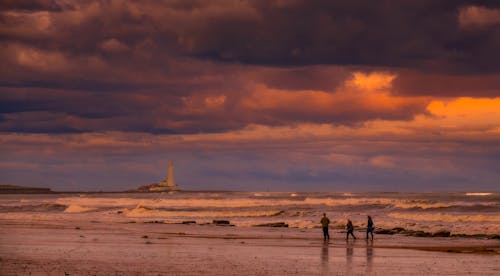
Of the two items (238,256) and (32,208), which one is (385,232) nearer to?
(238,256)

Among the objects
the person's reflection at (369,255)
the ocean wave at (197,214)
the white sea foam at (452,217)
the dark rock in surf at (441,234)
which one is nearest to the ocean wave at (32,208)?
the ocean wave at (197,214)

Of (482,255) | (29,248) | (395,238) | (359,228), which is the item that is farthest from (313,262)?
(359,228)

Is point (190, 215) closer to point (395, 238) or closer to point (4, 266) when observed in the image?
point (395, 238)

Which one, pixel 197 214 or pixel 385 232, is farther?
pixel 197 214

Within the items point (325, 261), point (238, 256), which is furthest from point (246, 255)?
point (325, 261)

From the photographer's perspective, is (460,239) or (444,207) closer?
(460,239)

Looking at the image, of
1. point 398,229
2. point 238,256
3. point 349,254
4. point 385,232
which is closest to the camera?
point 238,256

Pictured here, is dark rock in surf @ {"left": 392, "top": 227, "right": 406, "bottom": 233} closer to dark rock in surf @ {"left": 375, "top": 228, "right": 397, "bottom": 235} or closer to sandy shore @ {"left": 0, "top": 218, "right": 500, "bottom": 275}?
dark rock in surf @ {"left": 375, "top": 228, "right": 397, "bottom": 235}

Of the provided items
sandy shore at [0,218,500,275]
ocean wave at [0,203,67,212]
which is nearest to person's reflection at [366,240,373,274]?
sandy shore at [0,218,500,275]

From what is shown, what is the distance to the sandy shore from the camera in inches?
1006

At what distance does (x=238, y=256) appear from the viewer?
1239 inches

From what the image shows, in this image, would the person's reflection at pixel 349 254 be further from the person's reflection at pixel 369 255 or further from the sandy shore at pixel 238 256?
the person's reflection at pixel 369 255

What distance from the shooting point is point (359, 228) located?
58.5 m

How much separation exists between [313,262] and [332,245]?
37.9 feet
